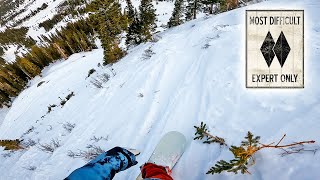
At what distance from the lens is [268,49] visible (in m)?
5.11

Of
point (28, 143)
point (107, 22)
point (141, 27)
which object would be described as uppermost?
point (107, 22)

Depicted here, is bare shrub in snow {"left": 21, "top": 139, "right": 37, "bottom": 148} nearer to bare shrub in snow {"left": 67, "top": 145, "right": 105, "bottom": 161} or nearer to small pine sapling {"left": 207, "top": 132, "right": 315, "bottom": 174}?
bare shrub in snow {"left": 67, "top": 145, "right": 105, "bottom": 161}

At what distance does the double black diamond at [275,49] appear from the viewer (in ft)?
15.9

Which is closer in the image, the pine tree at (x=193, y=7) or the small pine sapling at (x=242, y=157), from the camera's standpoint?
the small pine sapling at (x=242, y=157)

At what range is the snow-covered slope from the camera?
3488 millimetres

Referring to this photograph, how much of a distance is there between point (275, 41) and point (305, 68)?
90 cm

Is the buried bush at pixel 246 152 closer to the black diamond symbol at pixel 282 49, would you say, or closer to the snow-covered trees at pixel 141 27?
the black diamond symbol at pixel 282 49

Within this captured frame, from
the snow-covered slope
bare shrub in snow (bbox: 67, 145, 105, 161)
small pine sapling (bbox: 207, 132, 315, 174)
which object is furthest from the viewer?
bare shrub in snow (bbox: 67, 145, 105, 161)

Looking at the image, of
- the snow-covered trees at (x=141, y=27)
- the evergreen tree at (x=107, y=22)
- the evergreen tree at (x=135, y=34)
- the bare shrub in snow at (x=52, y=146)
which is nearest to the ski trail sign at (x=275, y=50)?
the bare shrub in snow at (x=52, y=146)

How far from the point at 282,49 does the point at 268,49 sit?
10.1 inches

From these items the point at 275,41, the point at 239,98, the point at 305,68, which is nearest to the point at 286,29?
the point at 275,41

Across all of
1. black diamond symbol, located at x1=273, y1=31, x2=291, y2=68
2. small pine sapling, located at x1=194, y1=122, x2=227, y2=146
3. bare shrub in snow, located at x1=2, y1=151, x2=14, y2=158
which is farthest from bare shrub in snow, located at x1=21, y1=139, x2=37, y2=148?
black diamond symbol, located at x1=273, y1=31, x2=291, y2=68

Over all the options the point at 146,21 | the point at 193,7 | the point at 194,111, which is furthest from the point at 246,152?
the point at 193,7

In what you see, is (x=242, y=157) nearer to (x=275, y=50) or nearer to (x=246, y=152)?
(x=246, y=152)
